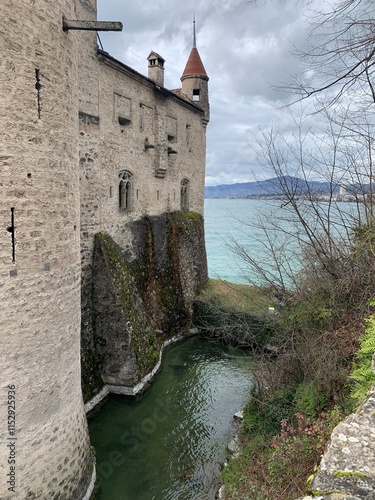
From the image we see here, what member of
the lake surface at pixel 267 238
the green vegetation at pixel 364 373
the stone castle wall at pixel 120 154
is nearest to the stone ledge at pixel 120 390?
the stone castle wall at pixel 120 154

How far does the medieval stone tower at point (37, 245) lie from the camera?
507 cm

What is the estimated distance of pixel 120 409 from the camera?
11.1 metres

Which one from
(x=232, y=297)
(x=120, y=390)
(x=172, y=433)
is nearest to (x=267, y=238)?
(x=172, y=433)

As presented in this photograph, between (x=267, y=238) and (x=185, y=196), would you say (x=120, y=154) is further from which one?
(x=185, y=196)

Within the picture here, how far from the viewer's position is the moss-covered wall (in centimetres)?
1138

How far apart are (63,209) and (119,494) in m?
6.24

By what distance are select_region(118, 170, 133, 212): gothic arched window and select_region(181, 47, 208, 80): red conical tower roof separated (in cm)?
936

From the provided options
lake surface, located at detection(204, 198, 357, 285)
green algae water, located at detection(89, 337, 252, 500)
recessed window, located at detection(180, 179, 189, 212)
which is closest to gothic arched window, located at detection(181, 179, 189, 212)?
recessed window, located at detection(180, 179, 189, 212)

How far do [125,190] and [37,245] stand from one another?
8998 mm

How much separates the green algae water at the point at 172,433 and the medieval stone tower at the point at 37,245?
7.20 feet

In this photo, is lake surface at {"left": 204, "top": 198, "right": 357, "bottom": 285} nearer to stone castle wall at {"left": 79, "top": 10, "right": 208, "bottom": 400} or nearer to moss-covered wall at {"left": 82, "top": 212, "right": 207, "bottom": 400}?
moss-covered wall at {"left": 82, "top": 212, "right": 207, "bottom": 400}

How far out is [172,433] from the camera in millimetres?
10008

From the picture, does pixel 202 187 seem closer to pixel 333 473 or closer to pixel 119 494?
pixel 119 494

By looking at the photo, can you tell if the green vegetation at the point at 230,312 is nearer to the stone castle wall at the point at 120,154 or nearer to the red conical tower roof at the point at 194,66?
the stone castle wall at the point at 120,154
